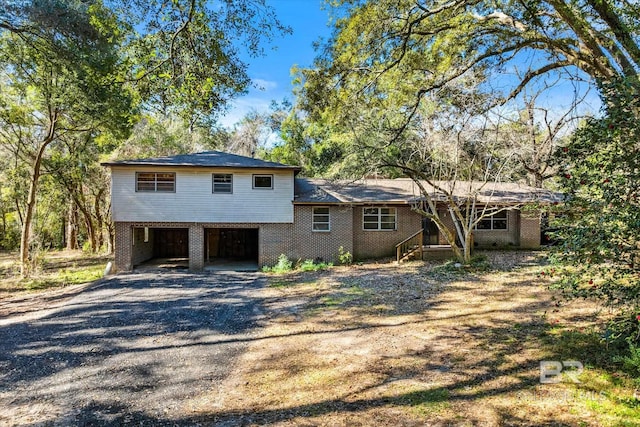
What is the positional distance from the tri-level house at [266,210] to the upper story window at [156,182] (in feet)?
0.13

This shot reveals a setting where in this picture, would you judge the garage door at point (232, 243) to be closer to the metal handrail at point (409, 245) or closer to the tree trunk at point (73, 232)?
the metal handrail at point (409, 245)

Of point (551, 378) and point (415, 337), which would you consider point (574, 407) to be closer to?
point (551, 378)

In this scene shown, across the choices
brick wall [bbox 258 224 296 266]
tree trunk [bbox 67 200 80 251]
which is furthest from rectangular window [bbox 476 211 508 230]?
tree trunk [bbox 67 200 80 251]

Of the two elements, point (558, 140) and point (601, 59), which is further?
point (558, 140)

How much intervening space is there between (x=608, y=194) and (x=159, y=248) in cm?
2019

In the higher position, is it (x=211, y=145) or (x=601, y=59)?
(x=211, y=145)

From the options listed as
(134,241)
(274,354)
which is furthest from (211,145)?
(274,354)

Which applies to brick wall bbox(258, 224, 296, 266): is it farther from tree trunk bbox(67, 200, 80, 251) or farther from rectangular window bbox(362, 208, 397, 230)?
tree trunk bbox(67, 200, 80, 251)

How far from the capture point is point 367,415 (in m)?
4.12

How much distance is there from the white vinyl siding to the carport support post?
41 centimetres

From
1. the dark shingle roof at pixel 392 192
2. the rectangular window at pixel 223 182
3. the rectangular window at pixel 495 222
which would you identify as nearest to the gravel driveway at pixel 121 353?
the rectangular window at pixel 223 182

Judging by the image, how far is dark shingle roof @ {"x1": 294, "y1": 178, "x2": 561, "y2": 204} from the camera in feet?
53.0

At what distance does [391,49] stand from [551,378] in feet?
22.8

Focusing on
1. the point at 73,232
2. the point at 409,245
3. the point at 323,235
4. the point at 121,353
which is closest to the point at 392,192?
the point at 409,245
